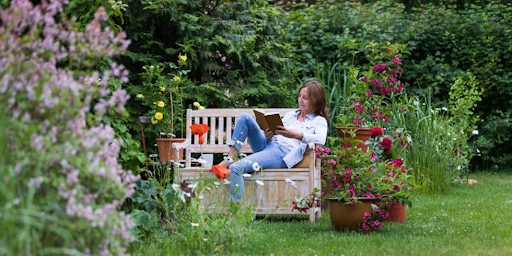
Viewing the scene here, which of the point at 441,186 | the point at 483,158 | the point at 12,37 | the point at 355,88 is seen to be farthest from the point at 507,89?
the point at 12,37

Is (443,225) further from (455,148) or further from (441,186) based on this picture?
(455,148)

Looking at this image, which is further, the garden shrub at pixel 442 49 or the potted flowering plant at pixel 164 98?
the garden shrub at pixel 442 49

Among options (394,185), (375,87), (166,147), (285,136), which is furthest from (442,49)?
(394,185)

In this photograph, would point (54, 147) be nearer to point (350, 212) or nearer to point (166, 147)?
point (350, 212)

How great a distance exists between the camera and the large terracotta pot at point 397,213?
572cm

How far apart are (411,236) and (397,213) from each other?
66cm

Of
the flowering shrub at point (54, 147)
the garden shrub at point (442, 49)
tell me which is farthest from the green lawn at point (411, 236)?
the garden shrub at point (442, 49)

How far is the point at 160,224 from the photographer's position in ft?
15.2

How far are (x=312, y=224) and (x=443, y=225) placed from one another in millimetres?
894

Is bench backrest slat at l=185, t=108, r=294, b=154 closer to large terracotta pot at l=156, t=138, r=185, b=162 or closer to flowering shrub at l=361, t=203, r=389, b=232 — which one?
large terracotta pot at l=156, t=138, r=185, b=162

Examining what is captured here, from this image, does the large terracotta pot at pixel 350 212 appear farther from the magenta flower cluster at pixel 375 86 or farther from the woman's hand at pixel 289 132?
the magenta flower cluster at pixel 375 86

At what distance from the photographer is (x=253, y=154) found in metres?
6.12

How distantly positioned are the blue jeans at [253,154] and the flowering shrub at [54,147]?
3.06 m

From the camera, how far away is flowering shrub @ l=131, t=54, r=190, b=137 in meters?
6.80
